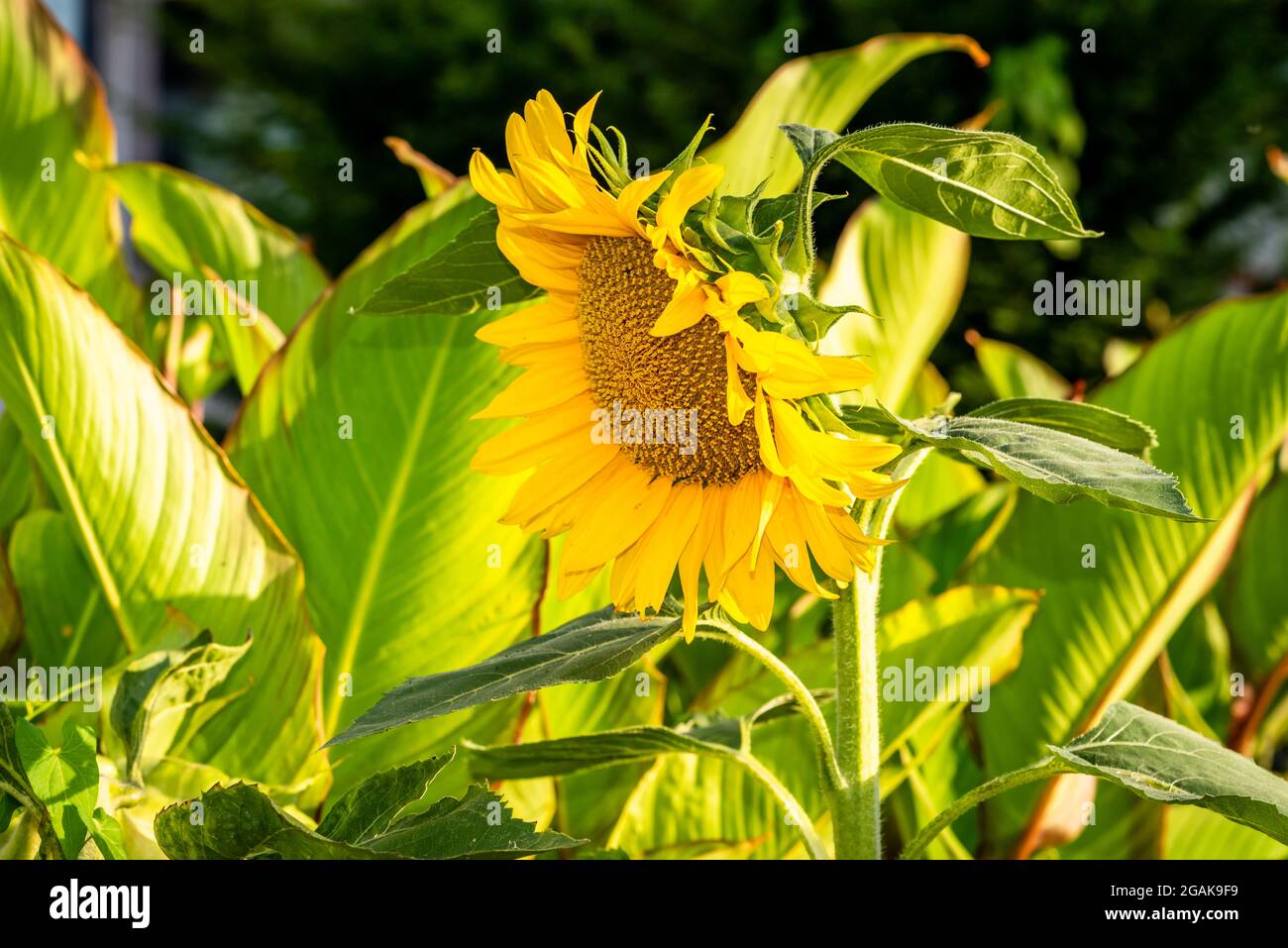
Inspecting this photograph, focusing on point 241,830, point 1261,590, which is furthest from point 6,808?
point 1261,590

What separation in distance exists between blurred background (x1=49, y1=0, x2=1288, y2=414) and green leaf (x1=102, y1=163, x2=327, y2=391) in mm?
2835

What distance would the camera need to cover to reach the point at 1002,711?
93 cm

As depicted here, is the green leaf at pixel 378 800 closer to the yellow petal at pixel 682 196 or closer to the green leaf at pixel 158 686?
the green leaf at pixel 158 686

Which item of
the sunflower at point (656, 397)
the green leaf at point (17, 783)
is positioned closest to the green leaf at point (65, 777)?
the green leaf at point (17, 783)

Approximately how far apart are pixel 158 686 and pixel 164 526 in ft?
0.51

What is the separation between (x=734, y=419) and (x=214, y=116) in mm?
6586

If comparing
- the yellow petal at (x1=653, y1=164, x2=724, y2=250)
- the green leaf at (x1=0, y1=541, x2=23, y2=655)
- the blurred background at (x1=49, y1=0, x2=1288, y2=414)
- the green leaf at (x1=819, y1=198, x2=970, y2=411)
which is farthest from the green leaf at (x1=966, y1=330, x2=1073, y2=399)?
the blurred background at (x1=49, y1=0, x2=1288, y2=414)

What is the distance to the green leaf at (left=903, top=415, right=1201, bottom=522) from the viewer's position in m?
0.50

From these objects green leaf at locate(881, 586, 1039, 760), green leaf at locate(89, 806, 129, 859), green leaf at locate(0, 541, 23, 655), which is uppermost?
green leaf at locate(0, 541, 23, 655)

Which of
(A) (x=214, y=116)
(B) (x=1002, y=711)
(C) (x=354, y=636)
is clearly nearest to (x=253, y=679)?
(C) (x=354, y=636)

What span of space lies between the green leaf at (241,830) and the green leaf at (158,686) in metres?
0.10

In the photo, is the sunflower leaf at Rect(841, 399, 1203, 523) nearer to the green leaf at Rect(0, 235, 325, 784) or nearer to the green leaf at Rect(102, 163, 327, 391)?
the green leaf at Rect(0, 235, 325, 784)

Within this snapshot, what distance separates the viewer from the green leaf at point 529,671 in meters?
0.56
